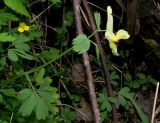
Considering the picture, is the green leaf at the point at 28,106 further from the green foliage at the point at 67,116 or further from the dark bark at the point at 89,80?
the green foliage at the point at 67,116

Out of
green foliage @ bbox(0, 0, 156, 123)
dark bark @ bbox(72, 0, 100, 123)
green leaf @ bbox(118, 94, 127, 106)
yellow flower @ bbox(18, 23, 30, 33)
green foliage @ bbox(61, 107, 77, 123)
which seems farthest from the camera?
green foliage @ bbox(61, 107, 77, 123)

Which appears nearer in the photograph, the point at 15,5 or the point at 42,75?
the point at 15,5

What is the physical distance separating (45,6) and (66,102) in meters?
0.81

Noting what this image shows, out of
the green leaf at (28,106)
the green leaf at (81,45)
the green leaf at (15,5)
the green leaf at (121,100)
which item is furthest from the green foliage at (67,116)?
the green leaf at (81,45)

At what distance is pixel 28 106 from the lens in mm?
1637

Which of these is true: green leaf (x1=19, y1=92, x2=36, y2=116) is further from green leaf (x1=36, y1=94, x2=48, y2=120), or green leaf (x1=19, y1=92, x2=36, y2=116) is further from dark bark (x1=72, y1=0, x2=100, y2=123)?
dark bark (x1=72, y1=0, x2=100, y2=123)

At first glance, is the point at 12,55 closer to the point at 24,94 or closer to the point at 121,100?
the point at 24,94

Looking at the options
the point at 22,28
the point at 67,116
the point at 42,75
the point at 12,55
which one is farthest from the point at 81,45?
the point at 67,116

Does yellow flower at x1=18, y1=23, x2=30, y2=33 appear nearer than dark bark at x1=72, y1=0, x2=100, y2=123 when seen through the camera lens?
No

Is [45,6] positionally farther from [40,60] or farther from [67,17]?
[40,60]

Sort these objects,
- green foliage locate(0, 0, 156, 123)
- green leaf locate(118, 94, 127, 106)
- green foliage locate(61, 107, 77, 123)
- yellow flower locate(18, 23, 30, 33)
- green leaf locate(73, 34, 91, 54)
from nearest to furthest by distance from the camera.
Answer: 1. green leaf locate(73, 34, 91, 54)
2. green foliage locate(0, 0, 156, 123)
3. yellow flower locate(18, 23, 30, 33)
4. green leaf locate(118, 94, 127, 106)
5. green foliage locate(61, 107, 77, 123)

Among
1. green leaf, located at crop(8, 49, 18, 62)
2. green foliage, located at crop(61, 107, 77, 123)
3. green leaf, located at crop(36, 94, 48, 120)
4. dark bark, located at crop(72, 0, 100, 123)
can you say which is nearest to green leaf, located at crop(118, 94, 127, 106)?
green foliage, located at crop(61, 107, 77, 123)

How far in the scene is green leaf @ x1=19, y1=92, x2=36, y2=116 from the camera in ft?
5.36

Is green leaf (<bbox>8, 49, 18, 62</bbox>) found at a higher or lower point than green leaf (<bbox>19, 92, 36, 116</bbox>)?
higher
